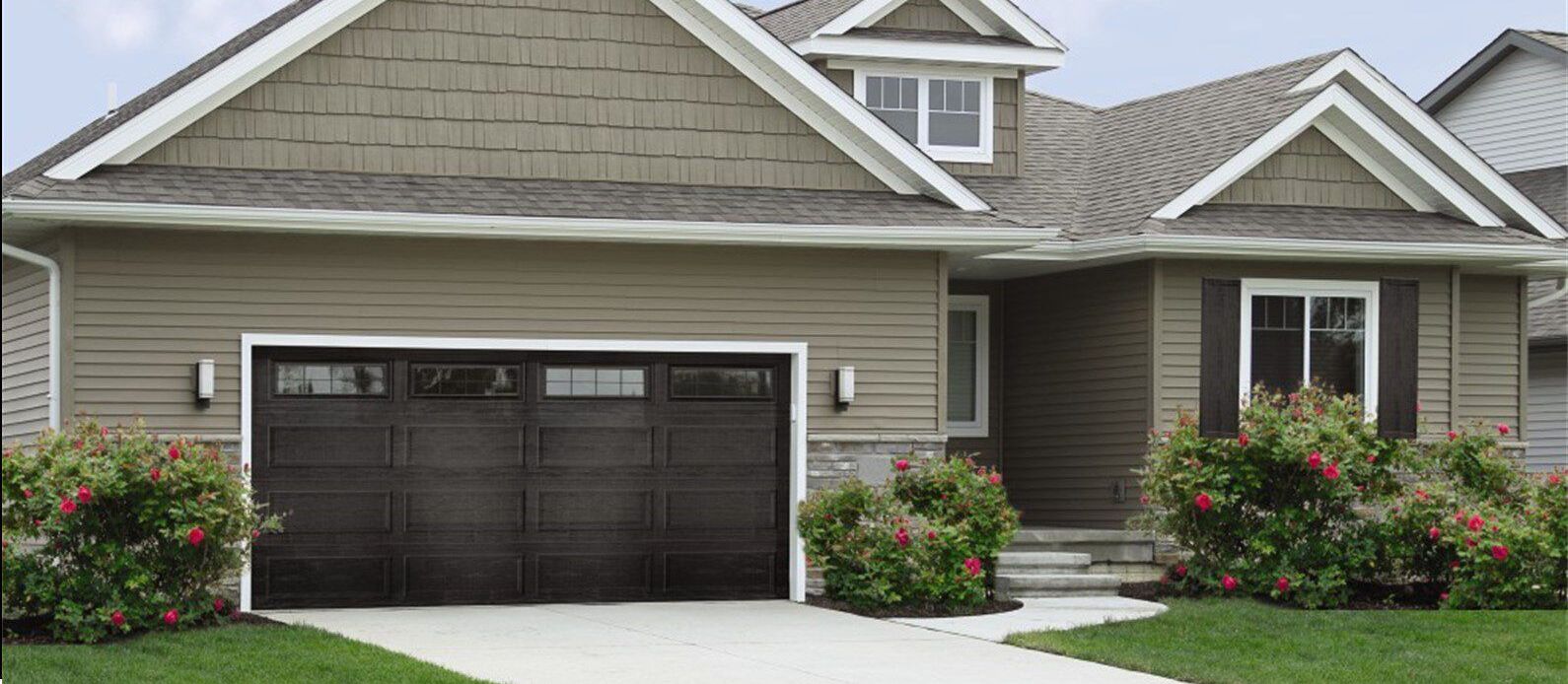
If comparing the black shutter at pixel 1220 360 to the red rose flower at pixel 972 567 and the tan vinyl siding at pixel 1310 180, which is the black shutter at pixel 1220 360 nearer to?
the tan vinyl siding at pixel 1310 180

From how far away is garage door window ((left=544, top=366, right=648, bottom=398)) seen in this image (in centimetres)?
1694

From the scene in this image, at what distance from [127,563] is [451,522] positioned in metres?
3.21

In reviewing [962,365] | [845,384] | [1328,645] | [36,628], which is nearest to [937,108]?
[962,365]

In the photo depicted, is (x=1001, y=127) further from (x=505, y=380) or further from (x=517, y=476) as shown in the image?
(x=517, y=476)

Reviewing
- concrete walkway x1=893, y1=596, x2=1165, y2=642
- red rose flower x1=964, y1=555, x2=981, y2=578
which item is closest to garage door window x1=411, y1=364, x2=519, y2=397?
concrete walkway x1=893, y1=596, x2=1165, y2=642

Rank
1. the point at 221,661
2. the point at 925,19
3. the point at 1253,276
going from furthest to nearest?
the point at 925,19 < the point at 1253,276 < the point at 221,661

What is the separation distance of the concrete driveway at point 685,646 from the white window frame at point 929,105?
6.03 m

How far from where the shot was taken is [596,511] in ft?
55.8

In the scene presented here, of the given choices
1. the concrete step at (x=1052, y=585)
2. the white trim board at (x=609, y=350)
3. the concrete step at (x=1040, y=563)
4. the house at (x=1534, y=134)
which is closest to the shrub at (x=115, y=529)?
the white trim board at (x=609, y=350)

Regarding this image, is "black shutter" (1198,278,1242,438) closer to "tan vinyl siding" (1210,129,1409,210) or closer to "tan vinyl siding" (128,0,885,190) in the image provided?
"tan vinyl siding" (1210,129,1409,210)

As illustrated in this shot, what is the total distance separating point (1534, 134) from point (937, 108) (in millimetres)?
9745

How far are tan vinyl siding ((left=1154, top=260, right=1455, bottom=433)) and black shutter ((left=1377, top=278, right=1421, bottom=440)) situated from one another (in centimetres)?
66

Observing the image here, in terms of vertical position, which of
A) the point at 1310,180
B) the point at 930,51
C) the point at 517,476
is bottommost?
the point at 517,476

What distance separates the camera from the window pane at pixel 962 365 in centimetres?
2095
